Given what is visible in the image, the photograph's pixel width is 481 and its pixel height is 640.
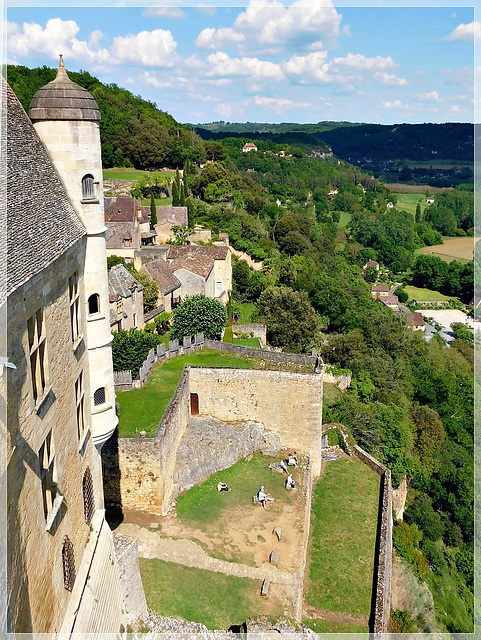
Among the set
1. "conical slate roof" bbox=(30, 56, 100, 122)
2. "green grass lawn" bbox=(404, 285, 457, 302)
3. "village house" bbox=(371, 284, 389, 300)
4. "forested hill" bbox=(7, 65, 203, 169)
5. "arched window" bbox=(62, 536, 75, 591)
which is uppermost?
"forested hill" bbox=(7, 65, 203, 169)

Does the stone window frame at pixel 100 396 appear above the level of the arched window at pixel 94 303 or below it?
below

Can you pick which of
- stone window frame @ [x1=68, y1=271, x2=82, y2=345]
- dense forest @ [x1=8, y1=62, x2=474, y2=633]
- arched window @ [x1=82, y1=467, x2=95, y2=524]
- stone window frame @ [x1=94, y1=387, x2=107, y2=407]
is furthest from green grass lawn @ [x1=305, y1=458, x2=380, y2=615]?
stone window frame @ [x1=68, y1=271, x2=82, y2=345]

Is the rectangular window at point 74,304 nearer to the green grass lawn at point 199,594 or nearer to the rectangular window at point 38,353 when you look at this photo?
the rectangular window at point 38,353

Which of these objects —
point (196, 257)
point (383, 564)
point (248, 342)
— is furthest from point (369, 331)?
point (383, 564)

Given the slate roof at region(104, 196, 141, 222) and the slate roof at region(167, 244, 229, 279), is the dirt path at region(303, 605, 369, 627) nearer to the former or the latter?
the slate roof at region(167, 244, 229, 279)

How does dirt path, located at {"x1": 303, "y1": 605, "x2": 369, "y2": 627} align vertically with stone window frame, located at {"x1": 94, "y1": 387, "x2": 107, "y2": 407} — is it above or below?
below

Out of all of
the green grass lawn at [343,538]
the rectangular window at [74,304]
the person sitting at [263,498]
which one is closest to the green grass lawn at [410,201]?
the green grass lawn at [343,538]
